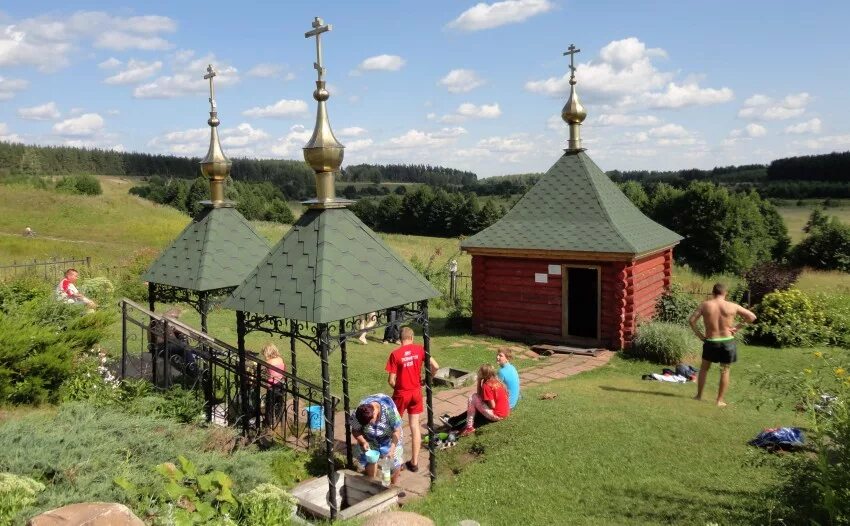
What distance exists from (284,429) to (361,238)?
2.64m

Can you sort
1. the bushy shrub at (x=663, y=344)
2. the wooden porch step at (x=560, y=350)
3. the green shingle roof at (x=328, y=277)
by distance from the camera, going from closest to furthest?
the green shingle roof at (x=328, y=277) < the bushy shrub at (x=663, y=344) < the wooden porch step at (x=560, y=350)

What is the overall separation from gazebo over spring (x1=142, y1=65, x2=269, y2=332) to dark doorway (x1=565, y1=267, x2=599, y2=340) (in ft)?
30.2

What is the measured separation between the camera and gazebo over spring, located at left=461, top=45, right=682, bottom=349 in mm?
13805

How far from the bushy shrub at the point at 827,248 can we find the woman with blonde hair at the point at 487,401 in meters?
39.9

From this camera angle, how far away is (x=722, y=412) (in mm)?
8422

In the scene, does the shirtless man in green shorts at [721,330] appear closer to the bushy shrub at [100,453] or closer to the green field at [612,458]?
the green field at [612,458]

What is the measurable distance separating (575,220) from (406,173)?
116 metres

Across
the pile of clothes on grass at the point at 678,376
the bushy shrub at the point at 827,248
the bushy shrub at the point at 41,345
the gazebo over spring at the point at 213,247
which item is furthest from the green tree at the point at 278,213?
the gazebo over spring at the point at 213,247

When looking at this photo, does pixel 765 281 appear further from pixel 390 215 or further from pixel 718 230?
pixel 390 215

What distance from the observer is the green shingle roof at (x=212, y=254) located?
8.00 metres

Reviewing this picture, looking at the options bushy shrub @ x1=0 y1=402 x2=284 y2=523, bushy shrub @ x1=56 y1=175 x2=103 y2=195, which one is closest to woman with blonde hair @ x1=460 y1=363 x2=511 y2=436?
bushy shrub @ x1=0 y1=402 x2=284 y2=523

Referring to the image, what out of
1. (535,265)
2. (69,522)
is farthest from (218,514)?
(535,265)

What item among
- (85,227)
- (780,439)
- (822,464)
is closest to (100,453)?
(822,464)

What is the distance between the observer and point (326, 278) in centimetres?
591
